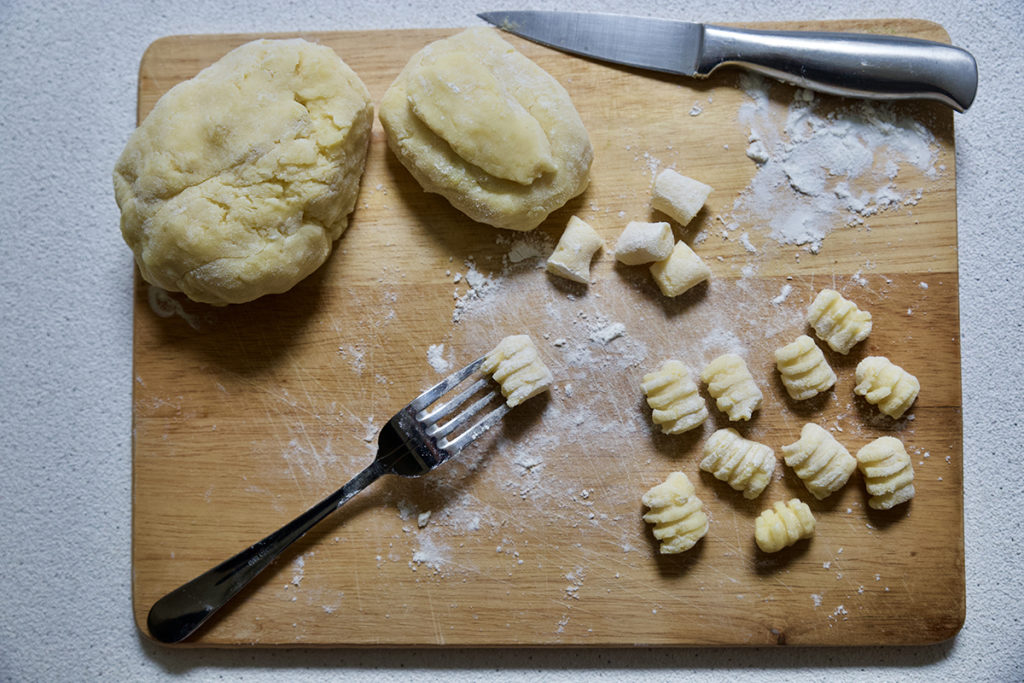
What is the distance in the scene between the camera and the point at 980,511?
5.00ft

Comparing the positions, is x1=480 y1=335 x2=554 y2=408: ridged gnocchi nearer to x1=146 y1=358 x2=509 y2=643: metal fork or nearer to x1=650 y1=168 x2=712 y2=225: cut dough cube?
x1=146 y1=358 x2=509 y2=643: metal fork

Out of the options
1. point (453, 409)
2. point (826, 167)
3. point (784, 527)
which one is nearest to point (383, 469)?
point (453, 409)

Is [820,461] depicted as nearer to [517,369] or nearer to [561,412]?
[561,412]

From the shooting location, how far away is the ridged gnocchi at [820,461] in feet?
4.64

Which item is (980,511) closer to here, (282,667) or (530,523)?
(530,523)

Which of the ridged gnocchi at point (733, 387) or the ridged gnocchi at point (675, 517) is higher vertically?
the ridged gnocchi at point (733, 387)

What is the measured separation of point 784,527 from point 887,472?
234 millimetres

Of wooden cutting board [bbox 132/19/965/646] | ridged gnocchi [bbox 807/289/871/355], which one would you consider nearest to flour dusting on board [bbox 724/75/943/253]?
wooden cutting board [bbox 132/19/965/646]

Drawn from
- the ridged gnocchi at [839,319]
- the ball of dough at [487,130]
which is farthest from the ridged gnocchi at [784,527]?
the ball of dough at [487,130]

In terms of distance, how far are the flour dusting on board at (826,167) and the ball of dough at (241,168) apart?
86 centimetres

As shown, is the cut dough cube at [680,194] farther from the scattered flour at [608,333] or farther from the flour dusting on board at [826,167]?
the scattered flour at [608,333]

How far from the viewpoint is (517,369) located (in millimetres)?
1397

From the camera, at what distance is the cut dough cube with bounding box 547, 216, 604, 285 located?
143 centimetres

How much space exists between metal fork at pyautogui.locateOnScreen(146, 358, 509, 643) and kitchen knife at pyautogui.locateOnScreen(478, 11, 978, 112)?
0.74 meters
